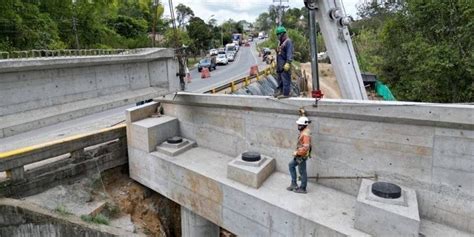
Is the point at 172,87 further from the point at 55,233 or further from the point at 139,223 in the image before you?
the point at 55,233

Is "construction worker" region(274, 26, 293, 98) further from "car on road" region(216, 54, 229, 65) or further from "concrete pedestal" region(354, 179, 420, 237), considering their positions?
"car on road" region(216, 54, 229, 65)

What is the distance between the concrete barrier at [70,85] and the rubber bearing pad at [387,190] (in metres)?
6.04

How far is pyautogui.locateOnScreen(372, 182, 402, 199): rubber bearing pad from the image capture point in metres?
5.96

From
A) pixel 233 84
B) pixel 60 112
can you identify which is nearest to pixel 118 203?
pixel 60 112

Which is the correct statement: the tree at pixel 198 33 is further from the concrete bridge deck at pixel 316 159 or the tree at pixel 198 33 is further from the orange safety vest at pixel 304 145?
the orange safety vest at pixel 304 145

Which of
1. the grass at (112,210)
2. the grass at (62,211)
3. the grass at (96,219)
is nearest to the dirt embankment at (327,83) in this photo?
the grass at (112,210)

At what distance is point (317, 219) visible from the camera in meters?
6.35

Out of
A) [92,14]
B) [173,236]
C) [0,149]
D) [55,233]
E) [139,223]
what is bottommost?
[173,236]

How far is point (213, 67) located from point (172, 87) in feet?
102

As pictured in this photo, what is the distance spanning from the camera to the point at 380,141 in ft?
22.4

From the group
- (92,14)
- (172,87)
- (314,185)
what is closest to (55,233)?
(172,87)

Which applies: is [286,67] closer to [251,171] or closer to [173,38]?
[251,171]

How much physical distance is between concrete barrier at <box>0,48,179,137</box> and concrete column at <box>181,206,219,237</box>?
364 centimetres

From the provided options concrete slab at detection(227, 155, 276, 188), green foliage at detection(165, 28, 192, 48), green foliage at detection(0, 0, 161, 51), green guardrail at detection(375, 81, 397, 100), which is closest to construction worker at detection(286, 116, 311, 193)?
concrete slab at detection(227, 155, 276, 188)
